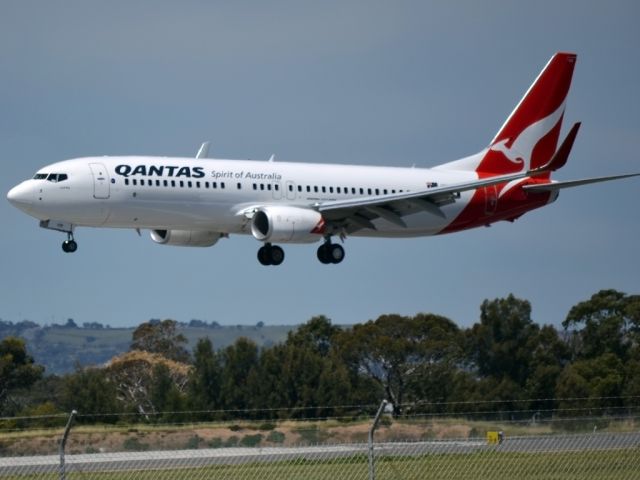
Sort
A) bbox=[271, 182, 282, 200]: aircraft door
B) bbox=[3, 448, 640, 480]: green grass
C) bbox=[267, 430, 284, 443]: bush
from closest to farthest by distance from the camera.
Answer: bbox=[3, 448, 640, 480]: green grass → bbox=[267, 430, 284, 443]: bush → bbox=[271, 182, 282, 200]: aircraft door

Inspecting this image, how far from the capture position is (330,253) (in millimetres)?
61875

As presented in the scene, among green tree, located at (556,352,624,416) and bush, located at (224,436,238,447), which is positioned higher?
green tree, located at (556,352,624,416)

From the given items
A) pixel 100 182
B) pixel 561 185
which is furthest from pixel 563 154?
pixel 100 182

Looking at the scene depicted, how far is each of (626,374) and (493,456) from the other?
126 ft

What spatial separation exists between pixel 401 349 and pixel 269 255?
2049 cm

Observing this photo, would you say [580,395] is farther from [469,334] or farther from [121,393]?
[121,393]

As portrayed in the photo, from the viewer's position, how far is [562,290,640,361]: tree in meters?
82.6

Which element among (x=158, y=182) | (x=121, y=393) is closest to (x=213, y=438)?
(x=158, y=182)

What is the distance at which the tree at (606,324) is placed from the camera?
8262cm

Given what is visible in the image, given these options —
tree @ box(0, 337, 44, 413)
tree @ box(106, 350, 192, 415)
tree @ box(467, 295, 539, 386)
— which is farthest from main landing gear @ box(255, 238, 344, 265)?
tree @ box(0, 337, 44, 413)

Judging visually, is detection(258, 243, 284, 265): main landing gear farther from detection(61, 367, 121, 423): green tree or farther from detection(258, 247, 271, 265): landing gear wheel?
detection(61, 367, 121, 423): green tree

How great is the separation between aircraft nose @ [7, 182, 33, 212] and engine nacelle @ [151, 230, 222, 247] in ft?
25.6

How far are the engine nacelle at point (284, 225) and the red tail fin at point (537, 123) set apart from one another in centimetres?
1254

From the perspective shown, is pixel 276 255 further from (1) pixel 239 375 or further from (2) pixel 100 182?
(1) pixel 239 375
